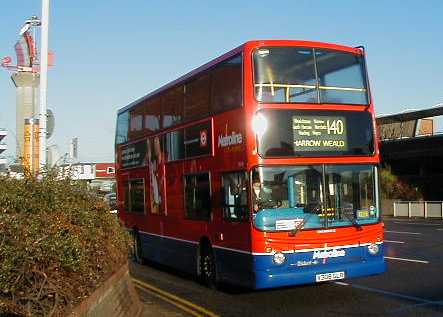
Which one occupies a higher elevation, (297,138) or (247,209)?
(297,138)

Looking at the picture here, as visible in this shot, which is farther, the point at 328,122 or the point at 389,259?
the point at 389,259

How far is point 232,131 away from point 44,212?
4448mm

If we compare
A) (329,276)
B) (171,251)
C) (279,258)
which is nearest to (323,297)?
(329,276)

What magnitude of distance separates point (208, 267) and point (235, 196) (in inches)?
83.2

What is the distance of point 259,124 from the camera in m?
10.4

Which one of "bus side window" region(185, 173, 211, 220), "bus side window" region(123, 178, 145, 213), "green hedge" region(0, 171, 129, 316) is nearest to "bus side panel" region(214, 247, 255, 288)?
"bus side window" region(185, 173, 211, 220)

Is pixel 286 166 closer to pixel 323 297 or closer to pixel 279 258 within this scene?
pixel 279 258

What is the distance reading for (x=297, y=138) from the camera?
34.9ft

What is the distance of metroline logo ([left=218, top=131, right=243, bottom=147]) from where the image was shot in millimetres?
10727

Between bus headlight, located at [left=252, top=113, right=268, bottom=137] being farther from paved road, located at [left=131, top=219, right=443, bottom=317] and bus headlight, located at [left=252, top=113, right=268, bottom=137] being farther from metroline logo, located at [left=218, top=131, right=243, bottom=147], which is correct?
paved road, located at [left=131, top=219, right=443, bottom=317]

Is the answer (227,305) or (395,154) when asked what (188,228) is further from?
(395,154)

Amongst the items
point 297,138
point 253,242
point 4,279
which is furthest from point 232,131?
point 4,279

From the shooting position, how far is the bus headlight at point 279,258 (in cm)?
Result: 1010

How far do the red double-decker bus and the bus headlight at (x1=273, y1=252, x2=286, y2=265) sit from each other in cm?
2
